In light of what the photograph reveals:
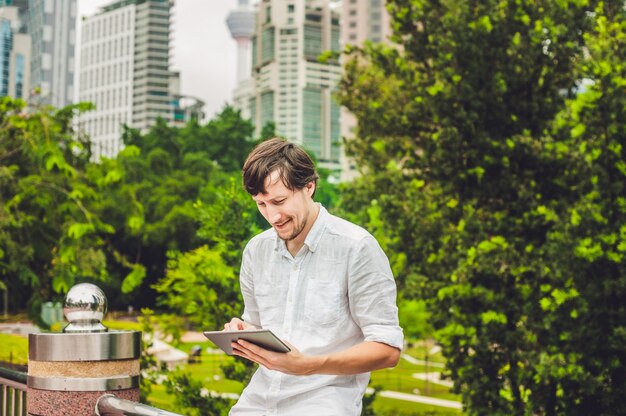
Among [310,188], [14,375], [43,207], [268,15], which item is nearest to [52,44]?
[43,207]

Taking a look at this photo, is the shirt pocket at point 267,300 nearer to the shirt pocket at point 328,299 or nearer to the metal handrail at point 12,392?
the shirt pocket at point 328,299

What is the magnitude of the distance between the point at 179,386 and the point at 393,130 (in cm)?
442

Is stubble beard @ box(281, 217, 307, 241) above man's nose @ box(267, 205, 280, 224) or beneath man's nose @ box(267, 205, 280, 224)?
beneath

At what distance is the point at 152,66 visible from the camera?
156 m

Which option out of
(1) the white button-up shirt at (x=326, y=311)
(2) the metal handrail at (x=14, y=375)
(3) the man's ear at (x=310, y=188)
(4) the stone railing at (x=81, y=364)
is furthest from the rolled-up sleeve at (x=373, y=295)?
(2) the metal handrail at (x=14, y=375)

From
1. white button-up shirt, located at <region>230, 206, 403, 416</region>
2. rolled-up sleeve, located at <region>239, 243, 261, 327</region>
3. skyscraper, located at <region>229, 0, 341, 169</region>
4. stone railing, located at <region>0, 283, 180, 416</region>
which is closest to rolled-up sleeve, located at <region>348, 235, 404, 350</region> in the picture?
white button-up shirt, located at <region>230, 206, 403, 416</region>

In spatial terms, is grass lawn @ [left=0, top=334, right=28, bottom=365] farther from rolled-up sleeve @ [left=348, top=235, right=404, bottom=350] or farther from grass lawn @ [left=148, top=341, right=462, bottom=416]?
rolled-up sleeve @ [left=348, top=235, right=404, bottom=350]

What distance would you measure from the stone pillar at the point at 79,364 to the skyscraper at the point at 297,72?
15390 centimetres

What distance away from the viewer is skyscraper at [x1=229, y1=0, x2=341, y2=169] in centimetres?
16025

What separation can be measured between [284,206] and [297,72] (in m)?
163

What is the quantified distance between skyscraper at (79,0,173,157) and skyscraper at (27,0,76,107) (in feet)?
409

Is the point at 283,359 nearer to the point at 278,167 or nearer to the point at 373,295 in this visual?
the point at 373,295

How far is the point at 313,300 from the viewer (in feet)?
8.18

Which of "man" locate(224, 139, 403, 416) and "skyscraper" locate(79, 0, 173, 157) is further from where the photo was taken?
"skyscraper" locate(79, 0, 173, 157)
